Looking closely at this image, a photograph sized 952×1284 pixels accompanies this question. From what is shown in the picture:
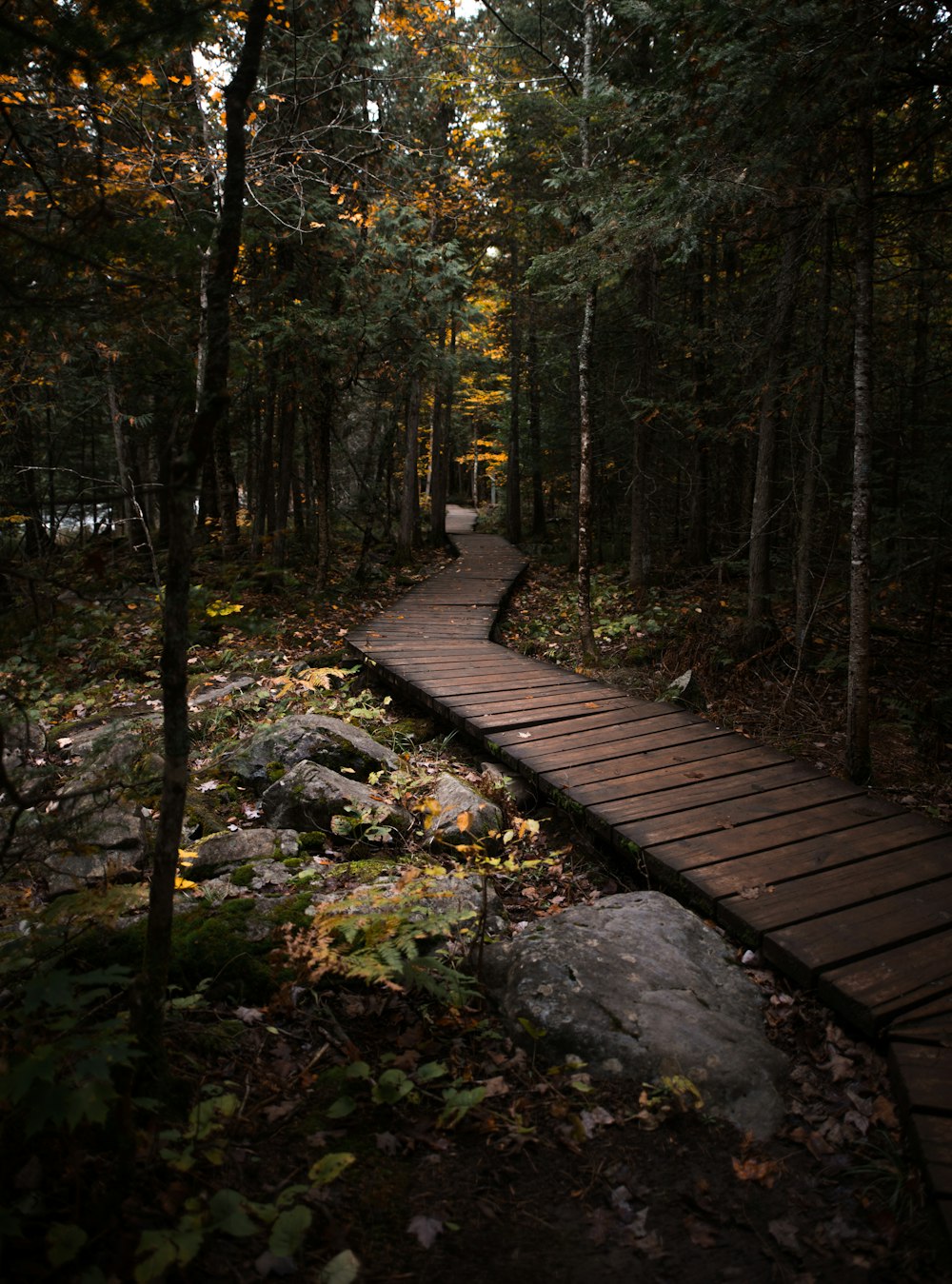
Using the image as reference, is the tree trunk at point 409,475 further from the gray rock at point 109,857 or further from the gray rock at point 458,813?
the gray rock at point 109,857

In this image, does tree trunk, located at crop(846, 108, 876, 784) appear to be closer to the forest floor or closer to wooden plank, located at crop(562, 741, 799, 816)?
wooden plank, located at crop(562, 741, 799, 816)

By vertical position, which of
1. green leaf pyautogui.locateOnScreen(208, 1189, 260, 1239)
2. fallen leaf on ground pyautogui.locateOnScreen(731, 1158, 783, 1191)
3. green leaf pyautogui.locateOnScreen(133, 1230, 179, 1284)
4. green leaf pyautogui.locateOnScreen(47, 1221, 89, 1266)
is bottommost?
fallen leaf on ground pyautogui.locateOnScreen(731, 1158, 783, 1191)

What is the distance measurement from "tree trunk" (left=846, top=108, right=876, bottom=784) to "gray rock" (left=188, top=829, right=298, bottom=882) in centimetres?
421

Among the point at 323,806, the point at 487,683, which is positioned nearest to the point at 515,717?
the point at 487,683

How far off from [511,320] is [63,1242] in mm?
19295

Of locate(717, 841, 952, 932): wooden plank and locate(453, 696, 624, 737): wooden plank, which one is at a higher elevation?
locate(453, 696, 624, 737): wooden plank

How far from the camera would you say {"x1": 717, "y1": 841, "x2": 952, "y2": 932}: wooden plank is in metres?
3.63

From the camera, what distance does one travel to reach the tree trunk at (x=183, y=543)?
85.1 inches

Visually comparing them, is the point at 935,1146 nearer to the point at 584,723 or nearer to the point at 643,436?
the point at 584,723

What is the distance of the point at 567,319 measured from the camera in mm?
15117

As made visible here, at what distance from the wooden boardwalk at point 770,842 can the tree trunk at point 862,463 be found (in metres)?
0.42

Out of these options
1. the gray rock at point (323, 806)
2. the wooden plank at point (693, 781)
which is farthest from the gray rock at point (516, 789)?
the gray rock at point (323, 806)

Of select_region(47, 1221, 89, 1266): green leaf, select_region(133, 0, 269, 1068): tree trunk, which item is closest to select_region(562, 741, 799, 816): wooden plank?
select_region(133, 0, 269, 1068): tree trunk

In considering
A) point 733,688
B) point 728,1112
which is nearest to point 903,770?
point 733,688
